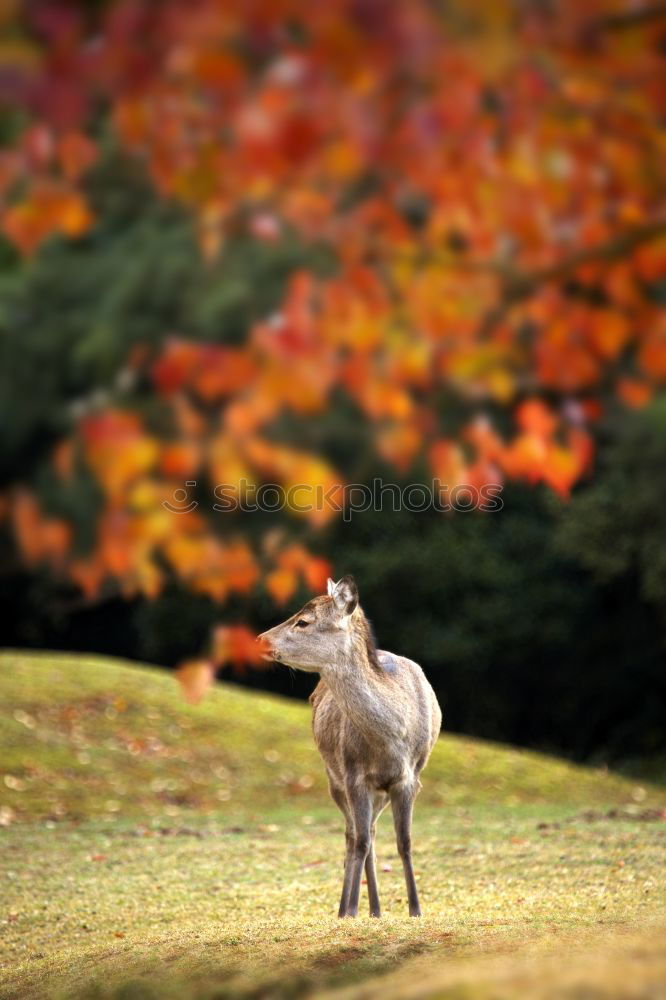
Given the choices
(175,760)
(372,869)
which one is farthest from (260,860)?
(175,760)

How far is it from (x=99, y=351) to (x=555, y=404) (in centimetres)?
706

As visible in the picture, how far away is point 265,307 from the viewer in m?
14.9

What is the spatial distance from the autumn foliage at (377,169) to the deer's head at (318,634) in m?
0.38

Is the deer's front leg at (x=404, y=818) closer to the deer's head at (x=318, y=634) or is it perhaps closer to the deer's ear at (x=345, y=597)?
the deer's head at (x=318, y=634)

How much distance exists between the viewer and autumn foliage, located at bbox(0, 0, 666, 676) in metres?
4.31

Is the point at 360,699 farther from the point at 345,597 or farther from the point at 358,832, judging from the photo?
the point at 358,832

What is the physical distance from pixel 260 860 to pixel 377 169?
609 cm

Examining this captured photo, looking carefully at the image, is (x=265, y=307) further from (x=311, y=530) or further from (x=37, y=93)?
(x=37, y=93)

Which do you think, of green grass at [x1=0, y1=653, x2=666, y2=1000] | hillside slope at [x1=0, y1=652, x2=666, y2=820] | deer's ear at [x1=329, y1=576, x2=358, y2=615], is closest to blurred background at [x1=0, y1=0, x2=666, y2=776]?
deer's ear at [x1=329, y1=576, x2=358, y2=615]

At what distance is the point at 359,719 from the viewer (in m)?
6.82

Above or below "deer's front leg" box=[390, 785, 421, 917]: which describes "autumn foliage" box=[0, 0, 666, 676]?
above

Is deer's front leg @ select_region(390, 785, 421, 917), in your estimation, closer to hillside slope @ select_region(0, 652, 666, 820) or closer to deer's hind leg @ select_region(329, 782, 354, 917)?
deer's hind leg @ select_region(329, 782, 354, 917)

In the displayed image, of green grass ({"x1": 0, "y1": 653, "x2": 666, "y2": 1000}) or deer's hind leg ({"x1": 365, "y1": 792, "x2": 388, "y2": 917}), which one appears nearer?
green grass ({"x1": 0, "y1": 653, "x2": 666, "y2": 1000})

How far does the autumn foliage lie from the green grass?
1.74m
